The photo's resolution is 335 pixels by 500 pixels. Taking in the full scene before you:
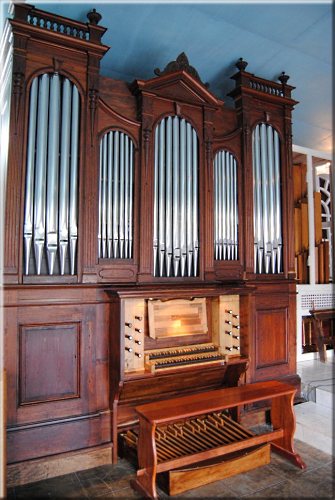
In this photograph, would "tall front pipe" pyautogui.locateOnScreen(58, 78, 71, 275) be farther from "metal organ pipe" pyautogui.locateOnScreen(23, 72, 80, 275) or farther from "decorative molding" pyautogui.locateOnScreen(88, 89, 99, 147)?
"decorative molding" pyautogui.locateOnScreen(88, 89, 99, 147)

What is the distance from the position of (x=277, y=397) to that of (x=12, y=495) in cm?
251

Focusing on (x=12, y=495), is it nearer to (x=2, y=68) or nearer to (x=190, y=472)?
(x=190, y=472)

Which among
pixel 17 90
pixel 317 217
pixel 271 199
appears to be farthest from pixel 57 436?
pixel 317 217

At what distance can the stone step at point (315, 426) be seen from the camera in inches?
153

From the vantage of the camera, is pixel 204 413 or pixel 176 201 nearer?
pixel 204 413

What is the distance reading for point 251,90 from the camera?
4.70 metres

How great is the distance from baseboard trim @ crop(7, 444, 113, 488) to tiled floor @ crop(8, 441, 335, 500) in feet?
0.17

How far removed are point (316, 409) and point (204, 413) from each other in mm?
1798

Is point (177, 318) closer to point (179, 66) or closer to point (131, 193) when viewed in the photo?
point (131, 193)

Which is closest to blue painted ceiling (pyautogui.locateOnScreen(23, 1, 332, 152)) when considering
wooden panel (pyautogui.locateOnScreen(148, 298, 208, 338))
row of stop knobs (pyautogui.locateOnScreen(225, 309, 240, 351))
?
wooden panel (pyautogui.locateOnScreen(148, 298, 208, 338))

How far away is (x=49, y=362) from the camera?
3.42 m

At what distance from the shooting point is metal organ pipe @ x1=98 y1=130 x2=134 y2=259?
12.3 ft

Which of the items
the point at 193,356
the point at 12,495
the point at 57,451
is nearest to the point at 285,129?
the point at 193,356

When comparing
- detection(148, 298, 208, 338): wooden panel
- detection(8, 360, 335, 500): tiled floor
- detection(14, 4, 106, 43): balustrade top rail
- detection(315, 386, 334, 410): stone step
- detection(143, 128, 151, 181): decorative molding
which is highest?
detection(14, 4, 106, 43): balustrade top rail
